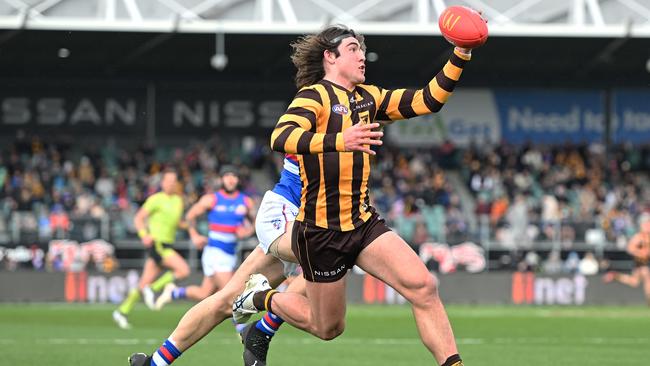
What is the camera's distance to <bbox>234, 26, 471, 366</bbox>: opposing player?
318 inches

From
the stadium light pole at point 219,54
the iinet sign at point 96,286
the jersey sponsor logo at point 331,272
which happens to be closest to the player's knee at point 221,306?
the jersey sponsor logo at point 331,272

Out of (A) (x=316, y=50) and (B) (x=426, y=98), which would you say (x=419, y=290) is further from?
(A) (x=316, y=50)

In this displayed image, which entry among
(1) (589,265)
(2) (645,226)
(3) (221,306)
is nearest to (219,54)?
(1) (589,265)

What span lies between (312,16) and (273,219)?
1935 cm

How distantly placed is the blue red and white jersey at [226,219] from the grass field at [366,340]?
124 cm

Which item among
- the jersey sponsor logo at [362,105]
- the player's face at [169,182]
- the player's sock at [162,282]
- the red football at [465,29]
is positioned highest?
the red football at [465,29]

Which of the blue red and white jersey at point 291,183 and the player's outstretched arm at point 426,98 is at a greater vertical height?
the player's outstretched arm at point 426,98

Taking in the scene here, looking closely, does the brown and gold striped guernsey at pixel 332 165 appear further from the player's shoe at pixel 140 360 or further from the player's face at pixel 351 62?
the player's shoe at pixel 140 360

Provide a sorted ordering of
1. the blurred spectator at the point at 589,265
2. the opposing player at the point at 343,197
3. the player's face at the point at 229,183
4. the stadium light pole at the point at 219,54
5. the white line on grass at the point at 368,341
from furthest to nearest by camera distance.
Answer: the stadium light pole at the point at 219,54 → the blurred spectator at the point at 589,265 → the player's face at the point at 229,183 → the white line on grass at the point at 368,341 → the opposing player at the point at 343,197

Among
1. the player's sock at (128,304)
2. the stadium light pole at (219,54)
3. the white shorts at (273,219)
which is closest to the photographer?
the white shorts at (273,219)

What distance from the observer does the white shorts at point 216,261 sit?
17.0 meters

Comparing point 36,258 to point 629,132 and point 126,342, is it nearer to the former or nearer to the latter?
point 126,342

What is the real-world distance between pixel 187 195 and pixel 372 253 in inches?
917

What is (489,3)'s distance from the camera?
28656 mm
